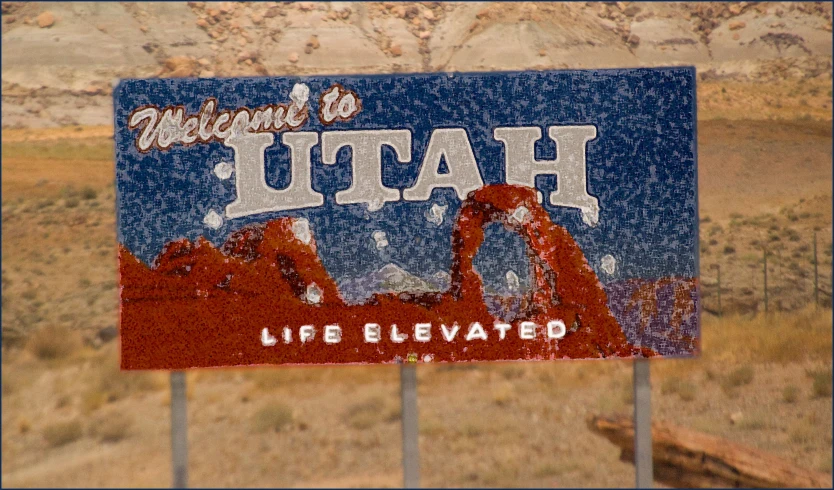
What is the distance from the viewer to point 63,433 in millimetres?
15031

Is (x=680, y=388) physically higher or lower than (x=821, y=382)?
lower

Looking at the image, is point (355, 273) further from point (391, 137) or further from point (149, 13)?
point (149, 13)

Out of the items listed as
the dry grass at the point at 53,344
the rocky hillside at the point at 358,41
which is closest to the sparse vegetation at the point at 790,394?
the dry grass at the point at 53,344

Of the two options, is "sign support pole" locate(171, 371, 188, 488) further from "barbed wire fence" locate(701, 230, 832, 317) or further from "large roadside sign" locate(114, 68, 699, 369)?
"barbed wire fence" locate(701, 230, 832, 317)

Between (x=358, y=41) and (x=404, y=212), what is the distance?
26515mm

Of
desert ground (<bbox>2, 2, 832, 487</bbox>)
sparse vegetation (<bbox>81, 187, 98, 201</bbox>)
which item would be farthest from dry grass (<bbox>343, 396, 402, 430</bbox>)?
sparse vegetation (<bbox>81, 187, 98, 201</bbox>)

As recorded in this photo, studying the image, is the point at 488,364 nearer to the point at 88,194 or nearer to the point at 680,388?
the point at 680,388

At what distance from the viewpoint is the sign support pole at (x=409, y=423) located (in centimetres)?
891

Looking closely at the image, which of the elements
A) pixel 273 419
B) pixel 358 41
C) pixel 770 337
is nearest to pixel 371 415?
pixel 273 419

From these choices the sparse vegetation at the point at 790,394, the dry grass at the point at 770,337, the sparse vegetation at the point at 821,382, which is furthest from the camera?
the dry grass at the point at 770,337

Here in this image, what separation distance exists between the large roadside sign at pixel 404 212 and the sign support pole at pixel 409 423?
31cm

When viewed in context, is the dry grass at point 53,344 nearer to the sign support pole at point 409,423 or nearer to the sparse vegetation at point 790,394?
the sign support pole at point 409,423

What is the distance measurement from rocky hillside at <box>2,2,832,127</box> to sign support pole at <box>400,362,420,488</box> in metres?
24.7

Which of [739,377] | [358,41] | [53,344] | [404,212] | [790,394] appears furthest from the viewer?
[358,41]
